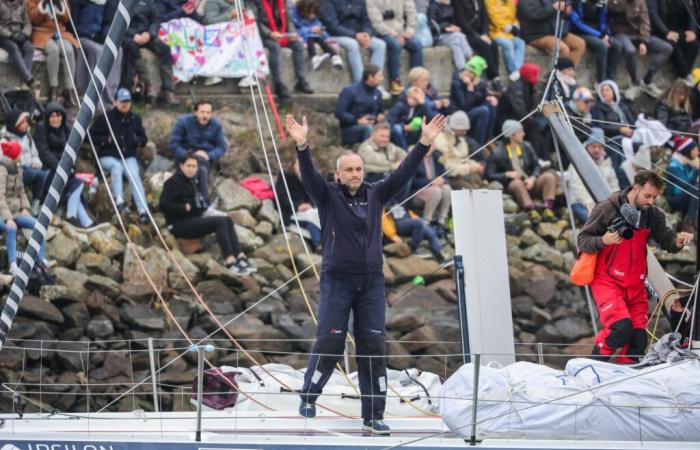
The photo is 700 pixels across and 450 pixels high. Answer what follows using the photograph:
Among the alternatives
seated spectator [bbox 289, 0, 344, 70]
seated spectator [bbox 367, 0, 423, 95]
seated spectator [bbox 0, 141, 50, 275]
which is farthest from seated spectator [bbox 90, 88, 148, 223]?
seated spectator [bbox 367, 0, 423, 95]

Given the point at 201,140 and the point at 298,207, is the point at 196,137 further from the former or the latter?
the point at 298,207

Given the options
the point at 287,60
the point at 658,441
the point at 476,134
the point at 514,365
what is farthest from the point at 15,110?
the point at 658,441

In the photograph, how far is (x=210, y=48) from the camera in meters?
19.2

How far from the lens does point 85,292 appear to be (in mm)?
16672

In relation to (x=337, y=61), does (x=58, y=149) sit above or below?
A: below

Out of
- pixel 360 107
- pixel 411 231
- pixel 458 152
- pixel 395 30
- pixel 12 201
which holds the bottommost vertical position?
pixel 411 231

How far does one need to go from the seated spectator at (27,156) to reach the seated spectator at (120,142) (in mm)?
777

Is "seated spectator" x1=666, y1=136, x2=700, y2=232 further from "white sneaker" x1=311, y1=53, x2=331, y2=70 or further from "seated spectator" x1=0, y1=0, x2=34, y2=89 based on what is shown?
"seated spectator" x1=0, y1=0, x2=34, y2=89

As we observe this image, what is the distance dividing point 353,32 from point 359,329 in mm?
10648

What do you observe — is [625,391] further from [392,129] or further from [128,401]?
[392,129]

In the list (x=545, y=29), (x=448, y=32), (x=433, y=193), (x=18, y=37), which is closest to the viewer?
(x=18, y=37)

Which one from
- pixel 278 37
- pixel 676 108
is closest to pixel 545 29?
pixel 676 108

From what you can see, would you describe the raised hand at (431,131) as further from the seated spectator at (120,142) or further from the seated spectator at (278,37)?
the seated spectator at (278,37)

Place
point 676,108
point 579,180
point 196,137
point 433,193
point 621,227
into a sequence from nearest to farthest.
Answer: point 621,227
point 196,137
point 433,193
point 579,180
point 676,108
